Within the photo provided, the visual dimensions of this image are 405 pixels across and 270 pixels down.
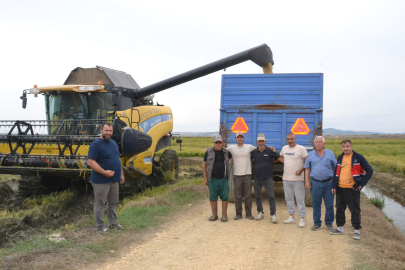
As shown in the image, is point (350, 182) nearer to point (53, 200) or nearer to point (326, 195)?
point (326, 195)

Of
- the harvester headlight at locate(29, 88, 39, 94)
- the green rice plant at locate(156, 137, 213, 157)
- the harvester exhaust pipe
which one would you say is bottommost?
the green rice plant at locate(156, 137, 213, 157)

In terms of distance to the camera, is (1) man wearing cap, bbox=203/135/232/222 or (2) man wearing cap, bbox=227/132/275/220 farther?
(2) man wearing cap, bbox=227/132/275/220

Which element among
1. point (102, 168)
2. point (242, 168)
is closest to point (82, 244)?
point (102, 168)

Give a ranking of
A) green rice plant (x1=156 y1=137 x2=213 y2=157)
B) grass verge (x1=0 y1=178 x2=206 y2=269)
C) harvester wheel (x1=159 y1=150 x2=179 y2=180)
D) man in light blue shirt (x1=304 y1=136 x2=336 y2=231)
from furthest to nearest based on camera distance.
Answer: green rice plant (x1=156 y1=137 x2=213 y2=157) < harvester wheel (x1=159 y1=150 x2=179 y2=180) < man in light blue shirt (x1=304 y1=136 x2=336 y2=231) < grass verge (x1=0 y1=178 x2=206 y2=269)

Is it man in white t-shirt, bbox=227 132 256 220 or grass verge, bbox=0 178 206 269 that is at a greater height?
man in white t-shirt, bbox=227 132 256 220

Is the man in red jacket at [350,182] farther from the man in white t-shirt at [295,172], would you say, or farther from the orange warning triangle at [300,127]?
the orange warning triangle at [300,127]

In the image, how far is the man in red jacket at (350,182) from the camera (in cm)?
553

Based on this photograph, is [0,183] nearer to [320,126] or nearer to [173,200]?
[173,200]

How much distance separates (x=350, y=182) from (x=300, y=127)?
265 centimetres

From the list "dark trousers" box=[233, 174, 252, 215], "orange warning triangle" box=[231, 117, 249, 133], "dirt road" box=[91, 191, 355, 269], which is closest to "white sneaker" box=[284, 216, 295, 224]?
"dirt road" box=[91, 191, 355, 269]

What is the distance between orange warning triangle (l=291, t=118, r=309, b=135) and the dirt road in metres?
2.30

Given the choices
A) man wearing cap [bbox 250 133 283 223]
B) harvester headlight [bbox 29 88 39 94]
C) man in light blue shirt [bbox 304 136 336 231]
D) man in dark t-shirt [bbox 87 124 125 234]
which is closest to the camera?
man in dark t-shirt [bbox 87 124 125 234]

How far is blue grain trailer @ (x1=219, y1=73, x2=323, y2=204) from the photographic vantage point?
26.7 ft

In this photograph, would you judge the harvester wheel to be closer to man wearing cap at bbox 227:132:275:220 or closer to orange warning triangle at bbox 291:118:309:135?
orange warning triangle at bbox 291:118:309:135
